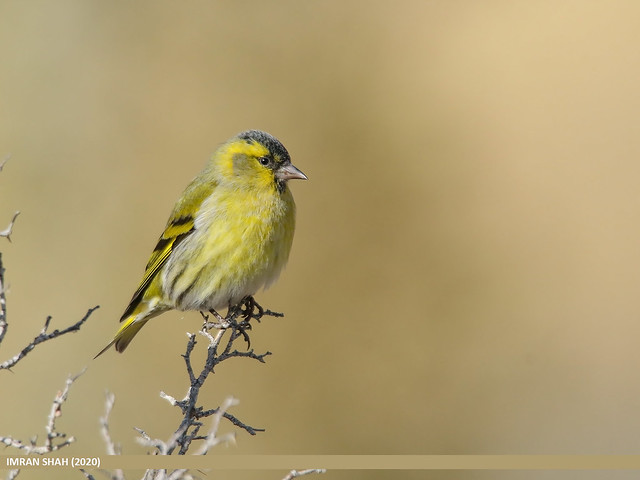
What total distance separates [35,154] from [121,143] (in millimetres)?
1016

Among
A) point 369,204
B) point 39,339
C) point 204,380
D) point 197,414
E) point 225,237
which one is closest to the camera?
point 39,339

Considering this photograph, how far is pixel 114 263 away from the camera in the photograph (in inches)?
356

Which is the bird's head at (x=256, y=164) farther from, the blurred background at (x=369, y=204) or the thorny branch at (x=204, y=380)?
the blurred background at (x=369, y=204)

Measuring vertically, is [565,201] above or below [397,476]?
above

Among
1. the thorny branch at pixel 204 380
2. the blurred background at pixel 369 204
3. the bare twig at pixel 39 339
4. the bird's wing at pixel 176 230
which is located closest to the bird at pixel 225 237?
the bird's wing at pixel 176 230

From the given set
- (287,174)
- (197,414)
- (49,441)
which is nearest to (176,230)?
(287,174)

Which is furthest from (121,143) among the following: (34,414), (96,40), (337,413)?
(337,413)

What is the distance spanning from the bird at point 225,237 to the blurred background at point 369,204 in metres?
3.21

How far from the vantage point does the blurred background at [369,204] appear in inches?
342

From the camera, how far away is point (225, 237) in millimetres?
4863

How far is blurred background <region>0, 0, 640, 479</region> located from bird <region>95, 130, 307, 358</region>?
3.21 meters

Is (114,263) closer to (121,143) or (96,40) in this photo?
(121,143)

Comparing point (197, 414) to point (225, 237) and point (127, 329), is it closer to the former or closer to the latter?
point (225, 237)

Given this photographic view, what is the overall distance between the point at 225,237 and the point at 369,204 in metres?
5.05
